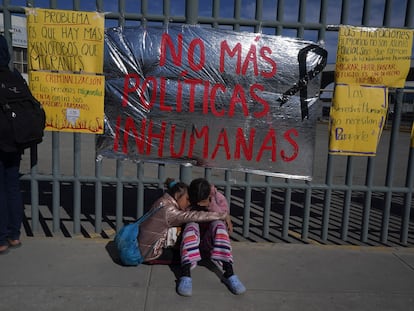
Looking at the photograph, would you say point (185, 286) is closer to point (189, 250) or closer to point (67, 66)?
point (189, 250)

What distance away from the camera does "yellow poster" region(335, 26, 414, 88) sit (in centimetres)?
361

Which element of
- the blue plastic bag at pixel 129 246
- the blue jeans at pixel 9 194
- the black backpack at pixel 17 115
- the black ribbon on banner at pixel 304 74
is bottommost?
the blue plastic bag at pixel 129 246

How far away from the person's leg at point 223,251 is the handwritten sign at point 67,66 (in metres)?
1.56

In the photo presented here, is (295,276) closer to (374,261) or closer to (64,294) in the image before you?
(374,261)

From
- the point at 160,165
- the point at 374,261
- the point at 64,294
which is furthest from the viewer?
the point at 160,165

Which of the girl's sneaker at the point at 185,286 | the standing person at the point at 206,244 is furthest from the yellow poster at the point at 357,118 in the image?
the girl's sneaker at the point at 185,286

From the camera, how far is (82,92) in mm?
3646

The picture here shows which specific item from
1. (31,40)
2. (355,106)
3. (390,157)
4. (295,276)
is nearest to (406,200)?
(390,157)

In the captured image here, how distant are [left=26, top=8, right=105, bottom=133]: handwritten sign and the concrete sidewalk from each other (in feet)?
3.92

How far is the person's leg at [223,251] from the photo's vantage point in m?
2.95

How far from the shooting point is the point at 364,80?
144 inches

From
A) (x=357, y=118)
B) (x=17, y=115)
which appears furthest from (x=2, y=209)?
(x=357, y=118)

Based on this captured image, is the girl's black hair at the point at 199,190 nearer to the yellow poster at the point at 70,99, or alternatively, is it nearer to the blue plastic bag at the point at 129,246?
the blue plastic bag at the point at 129,246

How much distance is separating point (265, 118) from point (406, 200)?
5.35 feet
